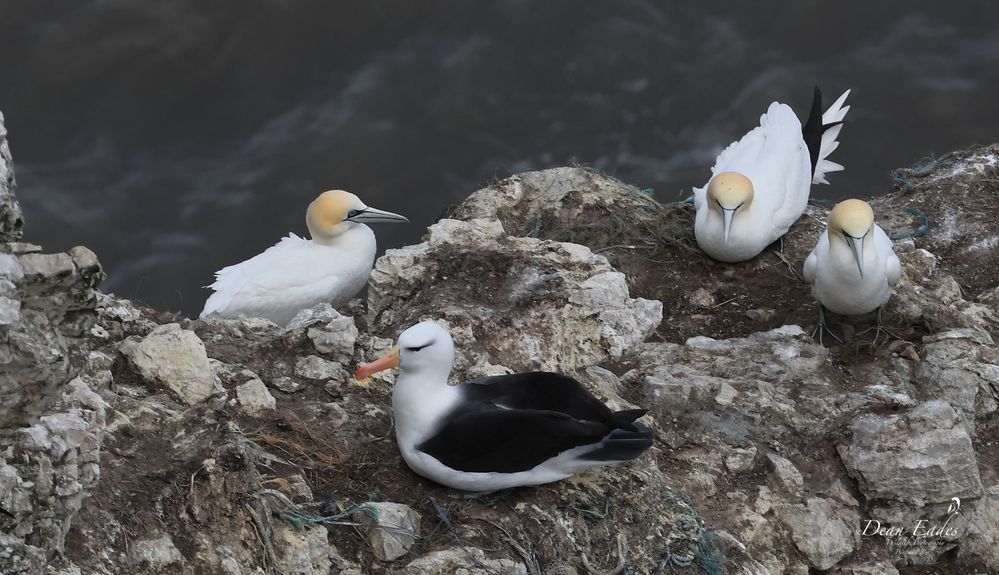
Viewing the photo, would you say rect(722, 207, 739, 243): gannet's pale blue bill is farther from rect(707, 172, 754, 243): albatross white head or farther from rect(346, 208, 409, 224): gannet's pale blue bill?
rect(346, 208, 409, 224): gannet's pale blue bill

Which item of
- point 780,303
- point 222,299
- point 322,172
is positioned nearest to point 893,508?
point 780,303

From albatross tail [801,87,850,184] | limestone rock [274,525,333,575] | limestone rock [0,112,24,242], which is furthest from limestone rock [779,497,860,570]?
albatross tail [801,87,850,184]

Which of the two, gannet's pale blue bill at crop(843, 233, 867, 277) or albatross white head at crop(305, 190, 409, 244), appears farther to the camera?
albatross white head at crop(305, 190, 409, 244)

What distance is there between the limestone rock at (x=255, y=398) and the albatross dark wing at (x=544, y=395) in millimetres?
782

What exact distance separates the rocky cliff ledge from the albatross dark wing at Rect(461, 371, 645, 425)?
307 mm

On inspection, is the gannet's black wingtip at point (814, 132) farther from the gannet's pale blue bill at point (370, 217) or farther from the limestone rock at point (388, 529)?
the limestone rock at point (388, 529)

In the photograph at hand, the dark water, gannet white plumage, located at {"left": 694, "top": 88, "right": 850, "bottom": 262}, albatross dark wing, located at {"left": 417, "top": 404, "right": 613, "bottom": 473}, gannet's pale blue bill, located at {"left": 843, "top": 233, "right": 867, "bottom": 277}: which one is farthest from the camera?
the dark water

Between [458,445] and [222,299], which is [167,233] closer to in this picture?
[222,299]

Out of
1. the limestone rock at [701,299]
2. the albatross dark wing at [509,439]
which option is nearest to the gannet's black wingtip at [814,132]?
the limestone rock at [701,299]

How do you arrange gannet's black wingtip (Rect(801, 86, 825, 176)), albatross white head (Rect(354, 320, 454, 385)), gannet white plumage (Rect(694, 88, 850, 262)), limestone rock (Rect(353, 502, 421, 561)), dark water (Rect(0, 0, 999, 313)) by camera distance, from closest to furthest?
limestone rock (Rect(353, 502, 421, 561)), albatross white head (Rect(354, 320, 454, 385)), gannet white plumage (Rect(694, 88, 850, 262)), gannet's black wingtip (Rect(801, 86, 825, 176)), dark water (Rect(0, 0, 999, 313))

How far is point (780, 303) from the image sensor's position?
23.0 feet

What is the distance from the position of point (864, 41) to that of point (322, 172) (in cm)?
582

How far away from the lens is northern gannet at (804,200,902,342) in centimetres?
617

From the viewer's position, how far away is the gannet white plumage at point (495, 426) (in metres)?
4.54
